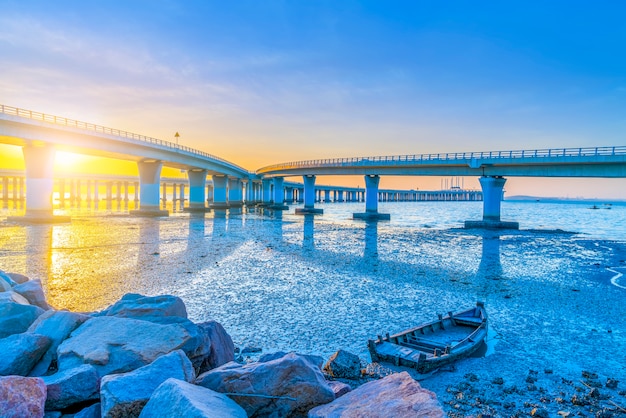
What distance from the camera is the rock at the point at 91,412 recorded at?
521cm

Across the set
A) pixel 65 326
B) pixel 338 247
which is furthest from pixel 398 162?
pixel 65 326

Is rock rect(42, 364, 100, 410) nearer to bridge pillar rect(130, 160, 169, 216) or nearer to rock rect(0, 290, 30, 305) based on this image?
rock rect(0, 290, 30, 305)

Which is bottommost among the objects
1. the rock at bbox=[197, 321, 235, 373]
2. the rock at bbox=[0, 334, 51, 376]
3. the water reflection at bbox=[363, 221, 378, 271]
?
the water reflection at bbox=[363, 221, 378, 271]

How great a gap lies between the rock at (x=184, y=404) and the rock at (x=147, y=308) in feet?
12.7

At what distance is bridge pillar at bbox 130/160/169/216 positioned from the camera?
6844 cm

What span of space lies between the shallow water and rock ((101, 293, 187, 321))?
2.37m

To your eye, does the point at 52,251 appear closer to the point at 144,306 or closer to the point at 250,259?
the point at 250,259

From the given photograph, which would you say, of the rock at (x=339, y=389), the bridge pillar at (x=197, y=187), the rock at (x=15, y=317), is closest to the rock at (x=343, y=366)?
the rock at (x=339, y=389)

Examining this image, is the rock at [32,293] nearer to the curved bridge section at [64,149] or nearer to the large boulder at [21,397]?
the large boulder at [21,397]

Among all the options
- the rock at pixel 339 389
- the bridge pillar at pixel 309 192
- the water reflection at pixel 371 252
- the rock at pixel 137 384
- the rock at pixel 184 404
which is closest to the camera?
the rock at pixel 184 404

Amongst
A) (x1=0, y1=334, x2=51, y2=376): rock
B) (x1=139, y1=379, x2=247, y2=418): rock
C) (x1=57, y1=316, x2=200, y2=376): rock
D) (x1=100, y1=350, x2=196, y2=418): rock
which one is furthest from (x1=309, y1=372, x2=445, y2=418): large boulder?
(x1=0, y1=334, x2=51, y2=376): rock

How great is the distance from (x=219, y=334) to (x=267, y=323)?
4.41 meters

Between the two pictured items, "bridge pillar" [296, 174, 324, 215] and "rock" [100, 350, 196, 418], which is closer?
"rock" [100, 350, 196, 418]

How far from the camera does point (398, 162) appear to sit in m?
70.8
